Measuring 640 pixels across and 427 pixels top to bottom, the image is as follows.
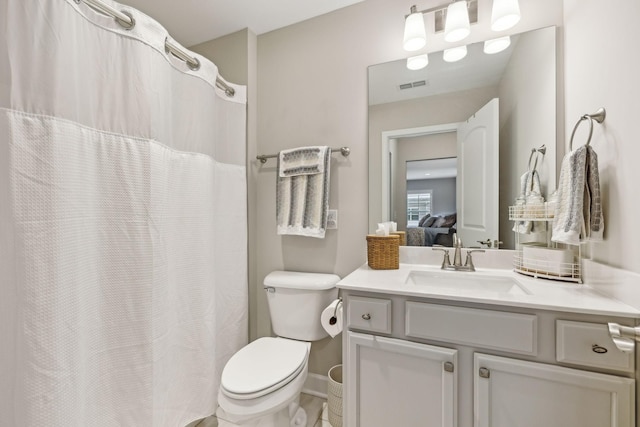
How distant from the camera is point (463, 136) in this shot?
1428 mm

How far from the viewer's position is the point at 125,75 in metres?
1.05

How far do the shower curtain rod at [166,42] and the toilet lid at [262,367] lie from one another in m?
1.47

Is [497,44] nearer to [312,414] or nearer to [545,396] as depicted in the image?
[545,396]

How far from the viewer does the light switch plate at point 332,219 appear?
1.69m

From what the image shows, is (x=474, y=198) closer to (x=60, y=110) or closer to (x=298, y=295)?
(x=298, y=295)

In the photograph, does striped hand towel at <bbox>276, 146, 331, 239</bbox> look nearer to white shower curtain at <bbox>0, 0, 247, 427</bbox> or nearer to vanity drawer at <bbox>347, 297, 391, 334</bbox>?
white shower curtain at <bbox>0, 0, 247, 427</bbox>

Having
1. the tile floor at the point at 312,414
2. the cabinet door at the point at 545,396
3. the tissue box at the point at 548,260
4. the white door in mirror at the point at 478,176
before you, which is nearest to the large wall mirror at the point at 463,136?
the white door in mirror at the point at 478,176

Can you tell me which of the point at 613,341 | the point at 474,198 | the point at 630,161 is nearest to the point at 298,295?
the point at 474,198

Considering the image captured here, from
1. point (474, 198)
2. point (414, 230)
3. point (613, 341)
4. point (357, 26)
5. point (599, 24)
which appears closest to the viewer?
point (613, 341)

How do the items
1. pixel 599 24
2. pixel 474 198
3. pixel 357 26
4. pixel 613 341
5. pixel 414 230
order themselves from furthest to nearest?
pixel 357 26 → pixel 414 230 → pixel 474 198 → pixel 599 24 → pixel 613 341

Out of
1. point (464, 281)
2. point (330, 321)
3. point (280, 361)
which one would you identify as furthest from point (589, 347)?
point (280, 361)

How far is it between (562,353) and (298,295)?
1121 mm

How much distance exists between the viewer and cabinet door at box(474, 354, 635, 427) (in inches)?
31.0

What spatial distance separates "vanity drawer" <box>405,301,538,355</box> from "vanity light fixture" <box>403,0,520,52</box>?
1.31 metres
